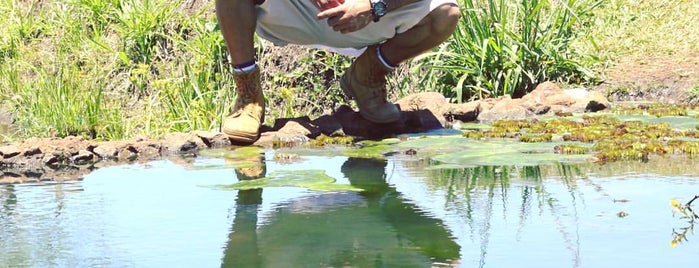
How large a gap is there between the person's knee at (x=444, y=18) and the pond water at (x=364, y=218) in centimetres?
81

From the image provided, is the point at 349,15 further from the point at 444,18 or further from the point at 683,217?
the point at 683,217

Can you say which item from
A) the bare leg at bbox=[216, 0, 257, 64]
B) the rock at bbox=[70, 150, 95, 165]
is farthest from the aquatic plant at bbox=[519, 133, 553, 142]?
the rock at bbox=[70, 150, 95, 165]

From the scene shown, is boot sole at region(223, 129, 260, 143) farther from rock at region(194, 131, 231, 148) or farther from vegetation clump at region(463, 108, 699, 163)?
vegetation clump at region(463, 108, 699, 163)

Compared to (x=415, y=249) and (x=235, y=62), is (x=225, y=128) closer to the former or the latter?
(x=235, y=62)

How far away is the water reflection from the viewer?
2562 millimetres

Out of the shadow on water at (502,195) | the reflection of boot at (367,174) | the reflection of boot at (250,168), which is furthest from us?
the reflection of boot at (250,168)

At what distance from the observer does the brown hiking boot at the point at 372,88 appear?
4.74 m

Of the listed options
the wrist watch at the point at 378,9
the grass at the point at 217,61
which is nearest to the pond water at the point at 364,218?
the wrist watch at the point at 378,9

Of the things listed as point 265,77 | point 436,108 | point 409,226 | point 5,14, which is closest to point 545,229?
point 409,226

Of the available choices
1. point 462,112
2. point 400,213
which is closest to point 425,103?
point 462,112

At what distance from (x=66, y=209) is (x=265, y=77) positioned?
3246 mm

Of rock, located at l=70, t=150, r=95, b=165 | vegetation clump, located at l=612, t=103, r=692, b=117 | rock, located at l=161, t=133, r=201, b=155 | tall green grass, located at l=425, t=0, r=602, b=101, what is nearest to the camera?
rock, located at l=70, t=150, r=95, b=165

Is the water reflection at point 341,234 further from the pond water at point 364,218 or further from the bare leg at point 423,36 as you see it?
the bare leg at point 423,36

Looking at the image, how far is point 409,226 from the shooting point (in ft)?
9.53
